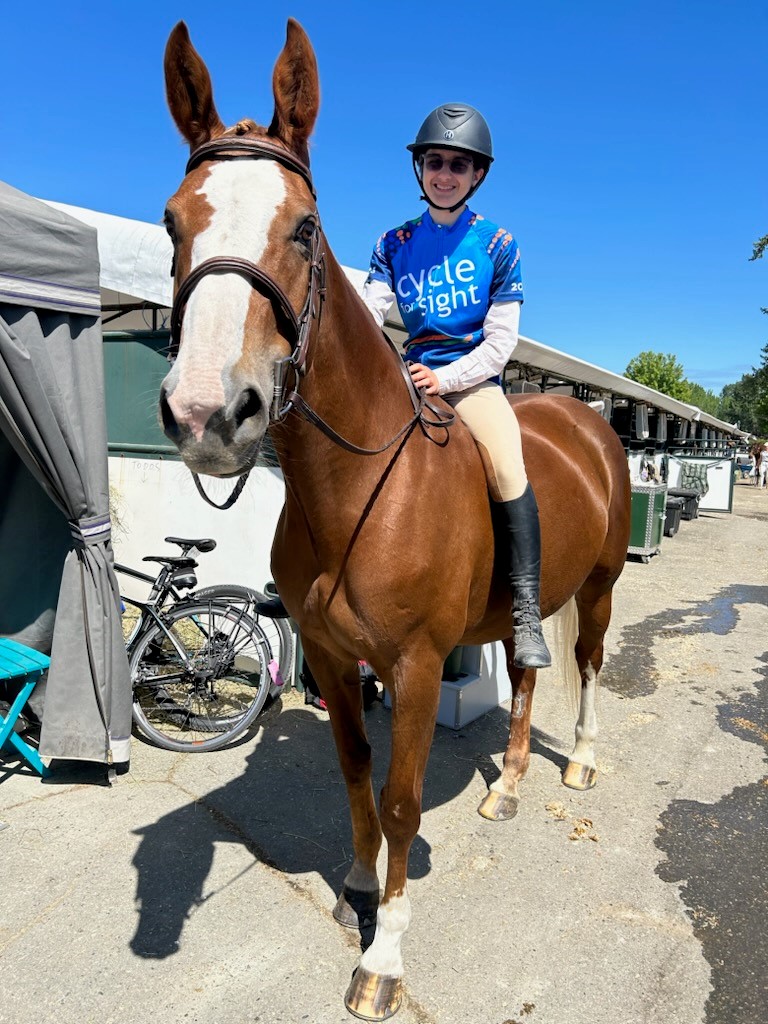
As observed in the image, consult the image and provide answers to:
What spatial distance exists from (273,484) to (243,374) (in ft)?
11.4

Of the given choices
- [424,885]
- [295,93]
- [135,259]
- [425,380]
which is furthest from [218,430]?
[135,259]

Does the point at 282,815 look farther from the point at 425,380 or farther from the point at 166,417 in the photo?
the point at 166,417

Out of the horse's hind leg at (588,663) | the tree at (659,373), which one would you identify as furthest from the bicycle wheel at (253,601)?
the tree at (659,373)

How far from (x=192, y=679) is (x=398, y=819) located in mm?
2358

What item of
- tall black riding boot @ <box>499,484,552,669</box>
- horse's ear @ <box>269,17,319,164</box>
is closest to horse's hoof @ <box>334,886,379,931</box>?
tall black riding boot @ <box>499,484,552,669</box>

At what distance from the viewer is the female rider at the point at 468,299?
2.53 m

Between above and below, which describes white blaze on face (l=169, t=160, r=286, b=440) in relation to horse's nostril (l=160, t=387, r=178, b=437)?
above

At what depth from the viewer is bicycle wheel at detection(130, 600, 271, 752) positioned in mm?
4148

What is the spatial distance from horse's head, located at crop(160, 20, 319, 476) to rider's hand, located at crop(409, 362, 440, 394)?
80cm

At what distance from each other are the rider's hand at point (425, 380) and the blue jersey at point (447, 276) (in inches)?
12.8

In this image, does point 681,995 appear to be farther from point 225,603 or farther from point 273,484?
point 273,484

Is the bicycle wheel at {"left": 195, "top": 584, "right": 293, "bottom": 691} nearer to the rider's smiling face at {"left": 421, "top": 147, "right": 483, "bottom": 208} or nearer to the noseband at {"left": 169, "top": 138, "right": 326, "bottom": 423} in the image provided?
the rider's smiling face at {"left": 421, "top": 147, "right": 483, "bottom": 208}

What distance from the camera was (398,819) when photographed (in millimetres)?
2326

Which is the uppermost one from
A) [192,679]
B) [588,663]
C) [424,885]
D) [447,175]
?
[447,175]
